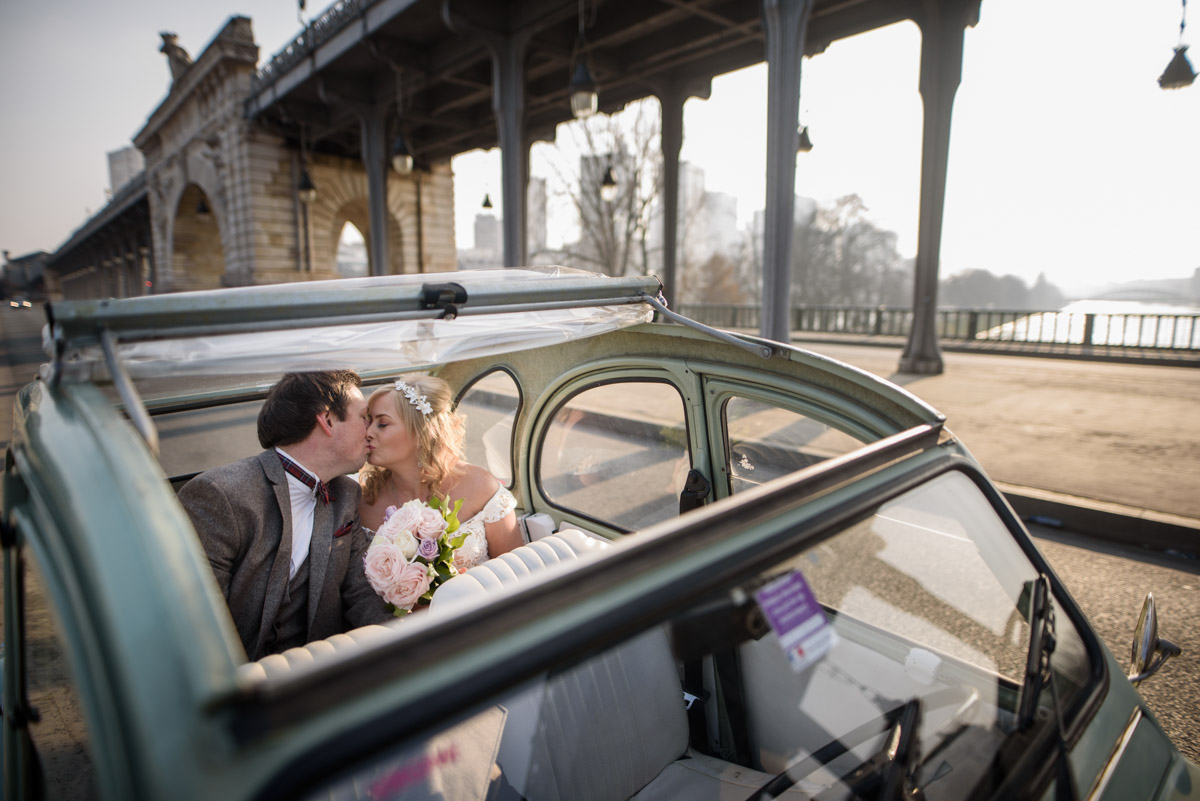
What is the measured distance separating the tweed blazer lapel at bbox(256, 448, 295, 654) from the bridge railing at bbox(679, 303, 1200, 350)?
14.6 m

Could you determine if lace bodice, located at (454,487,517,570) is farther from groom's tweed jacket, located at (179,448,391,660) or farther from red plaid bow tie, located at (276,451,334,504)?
red plaid bow tie, located at (276,451,334,504)

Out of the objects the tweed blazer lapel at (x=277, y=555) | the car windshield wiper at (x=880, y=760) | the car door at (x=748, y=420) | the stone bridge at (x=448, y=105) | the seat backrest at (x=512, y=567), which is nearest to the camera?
the car windshield wiper at (x=880, y=760)

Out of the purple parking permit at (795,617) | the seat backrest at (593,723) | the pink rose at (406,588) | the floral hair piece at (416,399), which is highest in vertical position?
the floral hair piece at (416,399)

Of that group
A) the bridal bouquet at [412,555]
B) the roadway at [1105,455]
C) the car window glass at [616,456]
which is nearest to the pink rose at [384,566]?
the bridal bouquet at [412,555]

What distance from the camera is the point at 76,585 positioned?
810 mm

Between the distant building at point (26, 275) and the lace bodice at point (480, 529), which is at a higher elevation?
the distant building at point (26, 275)

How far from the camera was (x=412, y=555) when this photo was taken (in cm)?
249

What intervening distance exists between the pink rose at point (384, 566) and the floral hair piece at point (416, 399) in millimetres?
792

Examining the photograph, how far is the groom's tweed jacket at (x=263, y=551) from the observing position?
7.35 feet

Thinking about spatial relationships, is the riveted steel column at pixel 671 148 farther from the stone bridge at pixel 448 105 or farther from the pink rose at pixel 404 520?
the pink rose at pixel 404 520

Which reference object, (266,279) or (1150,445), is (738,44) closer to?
(1150,445)

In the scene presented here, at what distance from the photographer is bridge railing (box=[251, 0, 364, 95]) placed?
47.1 ft

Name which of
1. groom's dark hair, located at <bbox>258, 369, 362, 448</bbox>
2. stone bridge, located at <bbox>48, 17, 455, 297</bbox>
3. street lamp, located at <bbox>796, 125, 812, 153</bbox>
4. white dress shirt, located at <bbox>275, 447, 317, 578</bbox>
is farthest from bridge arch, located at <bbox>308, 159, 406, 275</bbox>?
white dress shirt, located at <bbox>275, 447, 317, 578</bbox>

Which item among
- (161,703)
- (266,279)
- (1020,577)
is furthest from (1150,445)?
(266,279)
